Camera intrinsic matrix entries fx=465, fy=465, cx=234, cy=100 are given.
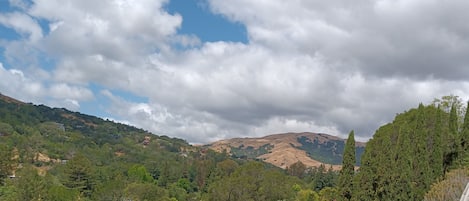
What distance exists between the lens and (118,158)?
179 m

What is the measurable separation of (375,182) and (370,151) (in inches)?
139

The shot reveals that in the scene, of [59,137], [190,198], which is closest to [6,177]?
[190,198]

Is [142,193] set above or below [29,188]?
above

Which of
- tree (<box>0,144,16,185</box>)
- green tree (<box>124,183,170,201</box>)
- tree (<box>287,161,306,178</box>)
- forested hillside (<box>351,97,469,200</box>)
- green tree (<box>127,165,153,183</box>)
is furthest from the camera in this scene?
tree (<box>287,161,306,178</box>)

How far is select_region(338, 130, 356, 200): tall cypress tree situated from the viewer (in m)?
41.3

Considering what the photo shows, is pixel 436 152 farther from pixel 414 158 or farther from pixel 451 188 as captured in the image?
pixel 451 188

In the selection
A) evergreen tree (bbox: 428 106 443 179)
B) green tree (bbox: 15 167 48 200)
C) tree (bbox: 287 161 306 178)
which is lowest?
green tree (bbox: 15 167 48 200)

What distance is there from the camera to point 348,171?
41.8m

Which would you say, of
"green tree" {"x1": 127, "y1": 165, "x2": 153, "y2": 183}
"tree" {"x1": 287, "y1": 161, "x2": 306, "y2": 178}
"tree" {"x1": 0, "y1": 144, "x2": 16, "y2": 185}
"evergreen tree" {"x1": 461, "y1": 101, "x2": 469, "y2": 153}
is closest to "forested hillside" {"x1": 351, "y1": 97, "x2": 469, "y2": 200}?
"evergreen tree" {"x1": 461, "y1": 101, "x2": 469, "y2": 153}

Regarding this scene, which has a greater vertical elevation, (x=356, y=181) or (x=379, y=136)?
(x=379, y=136)

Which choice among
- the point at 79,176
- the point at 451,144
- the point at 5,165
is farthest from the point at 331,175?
the point at 451,144

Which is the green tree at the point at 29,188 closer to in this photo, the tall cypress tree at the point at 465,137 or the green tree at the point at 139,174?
the green tree at the point at 139,174

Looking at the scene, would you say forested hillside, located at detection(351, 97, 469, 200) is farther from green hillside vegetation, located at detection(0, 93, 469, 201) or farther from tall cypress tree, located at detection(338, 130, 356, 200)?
tall cypress tree, located at detection(338, 130, 356, 200)

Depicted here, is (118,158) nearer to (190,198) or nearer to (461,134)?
(190,198)
